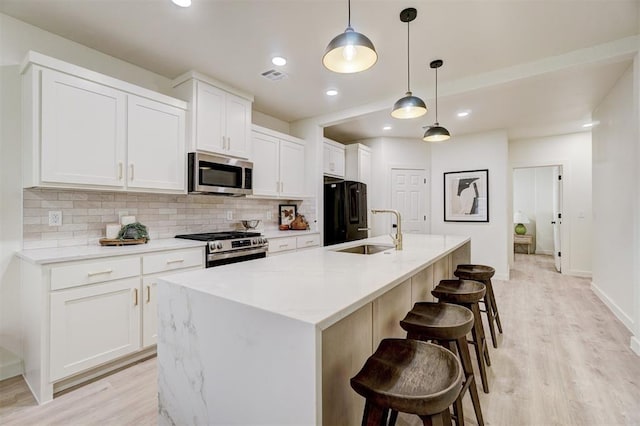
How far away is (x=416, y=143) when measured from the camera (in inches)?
227

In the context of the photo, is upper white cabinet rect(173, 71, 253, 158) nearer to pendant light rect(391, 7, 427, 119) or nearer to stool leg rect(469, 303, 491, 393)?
pendant light rect(391, 7, 427, 119)

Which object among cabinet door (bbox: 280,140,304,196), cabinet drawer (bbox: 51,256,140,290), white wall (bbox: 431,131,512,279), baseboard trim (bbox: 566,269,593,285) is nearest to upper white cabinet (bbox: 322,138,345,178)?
cabinet door (bbox: 280,140,304,196)

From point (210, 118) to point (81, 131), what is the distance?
3.73ft

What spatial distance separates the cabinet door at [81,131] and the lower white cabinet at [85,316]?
27.0 inches

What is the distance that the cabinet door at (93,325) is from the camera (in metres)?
1.88

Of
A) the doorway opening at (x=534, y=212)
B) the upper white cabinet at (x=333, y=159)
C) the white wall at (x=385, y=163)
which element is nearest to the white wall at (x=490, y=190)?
the white wall at (x=385, y=163)

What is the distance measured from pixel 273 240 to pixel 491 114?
11.7ft

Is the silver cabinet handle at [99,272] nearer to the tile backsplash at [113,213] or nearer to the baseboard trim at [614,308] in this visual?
the tile backsplash at [113,213]

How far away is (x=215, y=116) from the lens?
312 cm

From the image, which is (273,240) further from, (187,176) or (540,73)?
(540,73)

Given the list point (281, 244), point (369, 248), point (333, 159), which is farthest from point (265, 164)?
point (369, 248)

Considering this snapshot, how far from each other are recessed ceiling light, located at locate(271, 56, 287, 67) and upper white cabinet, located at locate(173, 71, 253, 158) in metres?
0.71

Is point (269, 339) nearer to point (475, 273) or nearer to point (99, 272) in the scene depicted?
point (99, 272)

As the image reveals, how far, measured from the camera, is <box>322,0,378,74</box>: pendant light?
1493 millimetres
